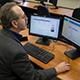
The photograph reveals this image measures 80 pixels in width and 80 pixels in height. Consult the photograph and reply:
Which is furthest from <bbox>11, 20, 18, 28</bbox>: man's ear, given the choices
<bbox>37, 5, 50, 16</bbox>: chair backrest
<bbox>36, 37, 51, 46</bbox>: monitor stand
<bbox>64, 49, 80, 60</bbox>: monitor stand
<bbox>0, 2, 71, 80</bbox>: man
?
<bbox>37, 5, 50, 16</bbox>: chair backrest

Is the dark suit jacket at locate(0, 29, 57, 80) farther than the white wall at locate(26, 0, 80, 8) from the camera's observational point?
No

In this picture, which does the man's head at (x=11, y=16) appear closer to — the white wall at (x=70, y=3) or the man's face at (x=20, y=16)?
the man's face at (x=20, y=16)

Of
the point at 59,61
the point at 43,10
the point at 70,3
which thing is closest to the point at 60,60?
the point at 59,61

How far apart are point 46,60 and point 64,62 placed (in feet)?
0.72

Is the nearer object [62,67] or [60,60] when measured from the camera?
[62,67]

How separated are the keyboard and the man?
177mm

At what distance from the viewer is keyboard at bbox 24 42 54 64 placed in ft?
3.91

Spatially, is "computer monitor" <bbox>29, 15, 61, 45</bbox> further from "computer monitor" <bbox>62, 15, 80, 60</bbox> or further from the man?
the man

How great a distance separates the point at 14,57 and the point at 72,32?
2.63 feet

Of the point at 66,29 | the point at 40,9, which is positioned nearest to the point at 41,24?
the point at 66,29

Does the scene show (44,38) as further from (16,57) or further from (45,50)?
(16,57)

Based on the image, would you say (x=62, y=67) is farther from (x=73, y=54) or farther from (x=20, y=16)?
(x=20, y=16)

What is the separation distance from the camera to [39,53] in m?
1.29

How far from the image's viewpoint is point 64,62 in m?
1.12
